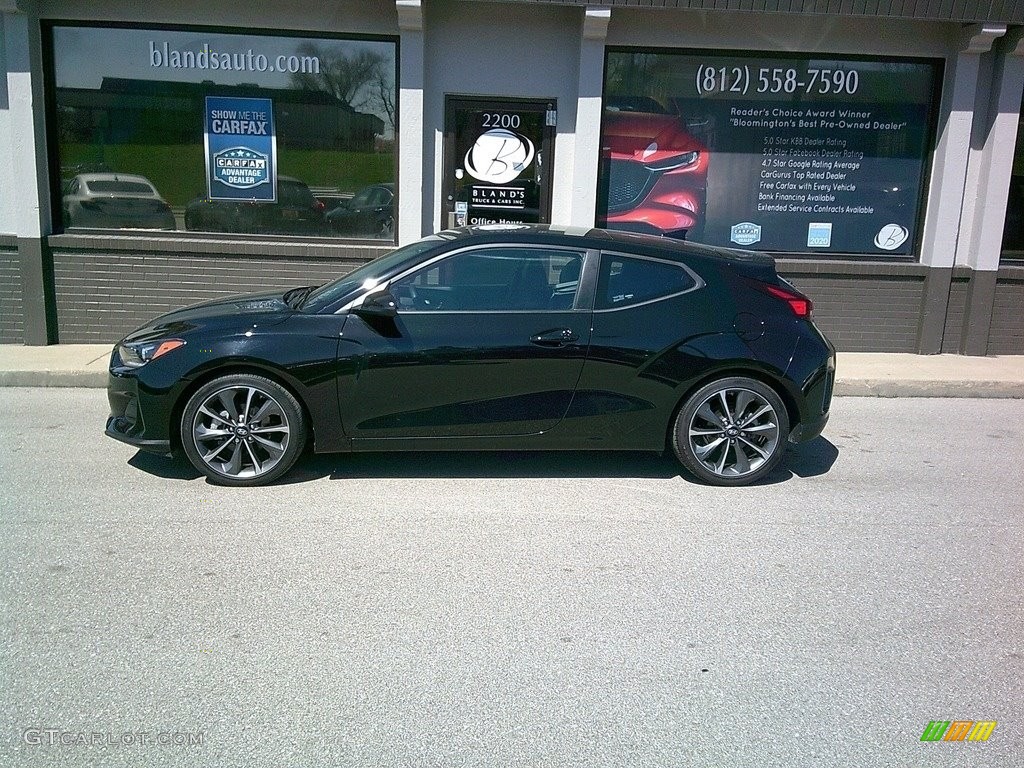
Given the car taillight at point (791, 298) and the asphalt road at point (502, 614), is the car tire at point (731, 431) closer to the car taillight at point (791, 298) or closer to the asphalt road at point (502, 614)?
the asphalt road at point (502, 614)

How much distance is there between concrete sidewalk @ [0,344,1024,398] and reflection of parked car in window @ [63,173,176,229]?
1.39 m

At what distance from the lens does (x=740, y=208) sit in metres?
10.3

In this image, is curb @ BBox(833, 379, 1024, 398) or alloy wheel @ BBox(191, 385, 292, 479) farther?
curb @ BBox(833, 379, 1024, 398)

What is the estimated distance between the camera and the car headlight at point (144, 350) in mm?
5516

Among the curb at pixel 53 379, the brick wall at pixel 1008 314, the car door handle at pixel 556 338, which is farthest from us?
the brick wall at pixel 1008 314

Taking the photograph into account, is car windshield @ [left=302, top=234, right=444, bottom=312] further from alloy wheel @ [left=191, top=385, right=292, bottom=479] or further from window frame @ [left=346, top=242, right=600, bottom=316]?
alloy wheel @ [left=191, top=385, right=292, bottom=479]

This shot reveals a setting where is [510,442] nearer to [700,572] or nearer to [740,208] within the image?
[700,572]

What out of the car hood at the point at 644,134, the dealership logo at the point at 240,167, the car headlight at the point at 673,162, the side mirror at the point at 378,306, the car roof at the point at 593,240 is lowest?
the side mirror at the point at 378,306

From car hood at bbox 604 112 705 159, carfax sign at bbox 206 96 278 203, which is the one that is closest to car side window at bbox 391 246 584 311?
car hood at bbox 604 112 705 159

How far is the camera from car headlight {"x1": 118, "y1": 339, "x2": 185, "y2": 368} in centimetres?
552

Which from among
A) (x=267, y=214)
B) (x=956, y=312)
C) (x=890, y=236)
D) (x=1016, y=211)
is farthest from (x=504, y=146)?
(x=1016, y=211)

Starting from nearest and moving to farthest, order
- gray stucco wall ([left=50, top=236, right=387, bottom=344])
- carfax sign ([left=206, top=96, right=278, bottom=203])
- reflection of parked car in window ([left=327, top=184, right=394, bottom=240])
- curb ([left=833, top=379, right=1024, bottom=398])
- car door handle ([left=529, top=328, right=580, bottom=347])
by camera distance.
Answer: car door handle ([left=529, top=328, right=580, bottom=347]) → curb ([left=833, top=379, right=1024, bottom=398]) → gray stucco wall ([left=50, top=236, right=387, bottom=344]) → carfax sign ([left=206, top=96, right=278, bottom=203]) → reflection of parked car in window ([left=327, top=184, right=394, bottom=240])

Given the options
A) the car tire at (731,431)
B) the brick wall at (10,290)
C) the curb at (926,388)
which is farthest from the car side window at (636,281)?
the brick wall at (10,290)

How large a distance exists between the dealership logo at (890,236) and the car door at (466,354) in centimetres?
589
